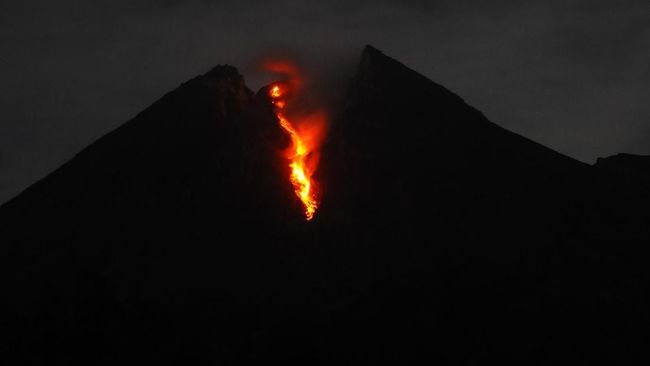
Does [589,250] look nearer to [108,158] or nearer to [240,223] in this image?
[240,223]

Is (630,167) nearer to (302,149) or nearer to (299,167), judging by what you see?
(302,149)

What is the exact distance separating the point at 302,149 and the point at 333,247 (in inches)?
512

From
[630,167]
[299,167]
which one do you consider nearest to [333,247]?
[299,167]

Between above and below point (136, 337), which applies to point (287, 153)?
above

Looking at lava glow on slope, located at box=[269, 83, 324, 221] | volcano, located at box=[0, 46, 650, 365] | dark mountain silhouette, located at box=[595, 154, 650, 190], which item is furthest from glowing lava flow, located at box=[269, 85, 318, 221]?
dark mountain silhouette, located at box=[595, 154, 650, 190]

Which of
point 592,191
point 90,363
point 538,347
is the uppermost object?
point 592,191

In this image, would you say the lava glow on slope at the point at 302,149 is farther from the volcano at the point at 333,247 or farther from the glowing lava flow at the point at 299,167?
the volcano at the point at 333,247

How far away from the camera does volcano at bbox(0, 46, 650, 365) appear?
54156mm

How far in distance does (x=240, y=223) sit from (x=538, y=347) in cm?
2108

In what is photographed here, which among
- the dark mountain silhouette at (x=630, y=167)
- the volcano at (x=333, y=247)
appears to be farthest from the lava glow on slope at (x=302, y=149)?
the dark mountain silhouette at (x=630, y=167)

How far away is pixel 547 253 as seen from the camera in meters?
59.0

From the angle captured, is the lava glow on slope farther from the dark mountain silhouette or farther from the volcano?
the dark mountain silhouette

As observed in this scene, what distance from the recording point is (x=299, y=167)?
6831 cm

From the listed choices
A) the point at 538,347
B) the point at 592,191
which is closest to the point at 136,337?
the point at 538,347
